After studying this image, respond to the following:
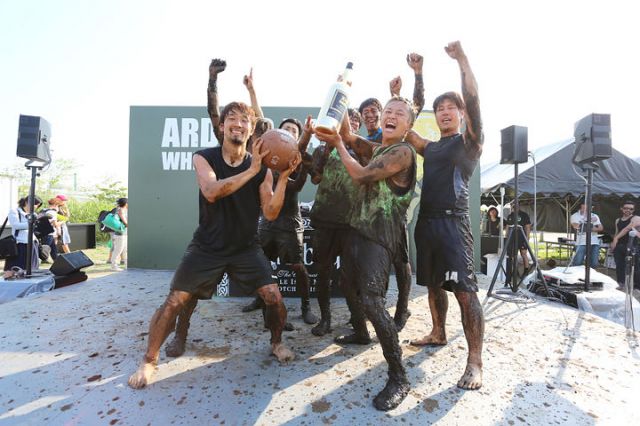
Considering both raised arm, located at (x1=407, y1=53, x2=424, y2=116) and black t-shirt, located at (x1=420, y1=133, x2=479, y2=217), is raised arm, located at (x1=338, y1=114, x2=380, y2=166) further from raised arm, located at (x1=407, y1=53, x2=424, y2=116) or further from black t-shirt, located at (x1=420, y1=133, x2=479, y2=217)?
raised arm, located at (x1=407, y1=53, x2=424, y2=116)

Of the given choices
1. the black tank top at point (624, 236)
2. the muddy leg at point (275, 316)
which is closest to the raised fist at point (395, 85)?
the muddy leg at point (275, 316)

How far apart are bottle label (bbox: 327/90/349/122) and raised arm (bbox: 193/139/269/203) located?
1.74ft

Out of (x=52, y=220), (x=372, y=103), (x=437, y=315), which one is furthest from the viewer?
(x=52, y=220)

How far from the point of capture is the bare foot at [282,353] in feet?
8.67

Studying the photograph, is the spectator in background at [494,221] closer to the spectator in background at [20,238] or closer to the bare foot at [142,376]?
the bare foot at [142,376]

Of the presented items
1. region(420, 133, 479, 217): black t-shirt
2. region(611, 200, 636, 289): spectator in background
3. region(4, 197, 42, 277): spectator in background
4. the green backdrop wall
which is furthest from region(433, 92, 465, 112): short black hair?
region(4, 197, 42, 277): spectator in background

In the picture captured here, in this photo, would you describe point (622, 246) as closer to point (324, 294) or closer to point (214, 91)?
point (324, 294)

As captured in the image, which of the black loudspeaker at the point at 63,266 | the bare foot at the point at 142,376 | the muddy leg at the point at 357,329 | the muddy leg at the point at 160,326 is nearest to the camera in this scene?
the bare foot at the point at 142,376

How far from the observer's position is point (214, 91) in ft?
10.1

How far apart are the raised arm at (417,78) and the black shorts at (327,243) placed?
4.61 ft

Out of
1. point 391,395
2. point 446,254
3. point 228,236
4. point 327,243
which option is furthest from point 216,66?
point 391,395

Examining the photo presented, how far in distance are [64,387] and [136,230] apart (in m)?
5.38

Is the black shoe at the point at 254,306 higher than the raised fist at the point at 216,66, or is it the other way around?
the raised fist at the point at 216,66

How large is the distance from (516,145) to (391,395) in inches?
198
